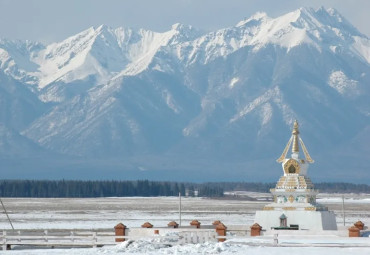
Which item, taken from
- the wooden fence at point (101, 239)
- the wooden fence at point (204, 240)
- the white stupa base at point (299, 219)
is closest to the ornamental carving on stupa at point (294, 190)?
the white stupa base at point (299, 219)

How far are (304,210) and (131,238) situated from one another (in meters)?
15.1

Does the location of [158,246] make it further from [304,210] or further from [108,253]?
[304,210]

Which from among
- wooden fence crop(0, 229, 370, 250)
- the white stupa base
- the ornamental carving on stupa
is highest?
the ornamental carving on stupa

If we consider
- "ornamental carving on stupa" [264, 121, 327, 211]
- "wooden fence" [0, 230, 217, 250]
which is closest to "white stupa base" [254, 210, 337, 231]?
"ornamental carving on stupa" [264, 121, 327, 211]

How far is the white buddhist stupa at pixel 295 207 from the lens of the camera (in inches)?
3044

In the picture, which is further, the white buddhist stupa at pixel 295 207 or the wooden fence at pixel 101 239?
the white buddhist stupa at pixel 295 207

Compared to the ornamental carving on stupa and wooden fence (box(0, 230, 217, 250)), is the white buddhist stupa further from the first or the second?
wooden fence (box(0, 230, 217, 250))

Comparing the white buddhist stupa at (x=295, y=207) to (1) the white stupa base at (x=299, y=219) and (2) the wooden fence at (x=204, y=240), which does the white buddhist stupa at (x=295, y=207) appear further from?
(2) the wooden fence at (x=204, y=240)

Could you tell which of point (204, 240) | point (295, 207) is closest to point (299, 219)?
point (295, 207)

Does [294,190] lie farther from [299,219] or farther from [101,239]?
[101,239]

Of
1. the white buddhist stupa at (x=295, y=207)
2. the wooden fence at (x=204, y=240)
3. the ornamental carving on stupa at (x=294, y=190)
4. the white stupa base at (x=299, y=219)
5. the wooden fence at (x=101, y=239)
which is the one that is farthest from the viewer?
the ornamental carving on stupa at (x=294, y=190)

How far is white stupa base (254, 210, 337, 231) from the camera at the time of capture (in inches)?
3036

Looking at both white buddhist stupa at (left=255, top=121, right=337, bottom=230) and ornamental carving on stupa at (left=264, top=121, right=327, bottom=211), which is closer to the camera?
white buddhist stupa at (left=255, top=121, right=337, bottom=230)

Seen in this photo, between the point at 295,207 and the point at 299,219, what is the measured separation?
86 centimetres
